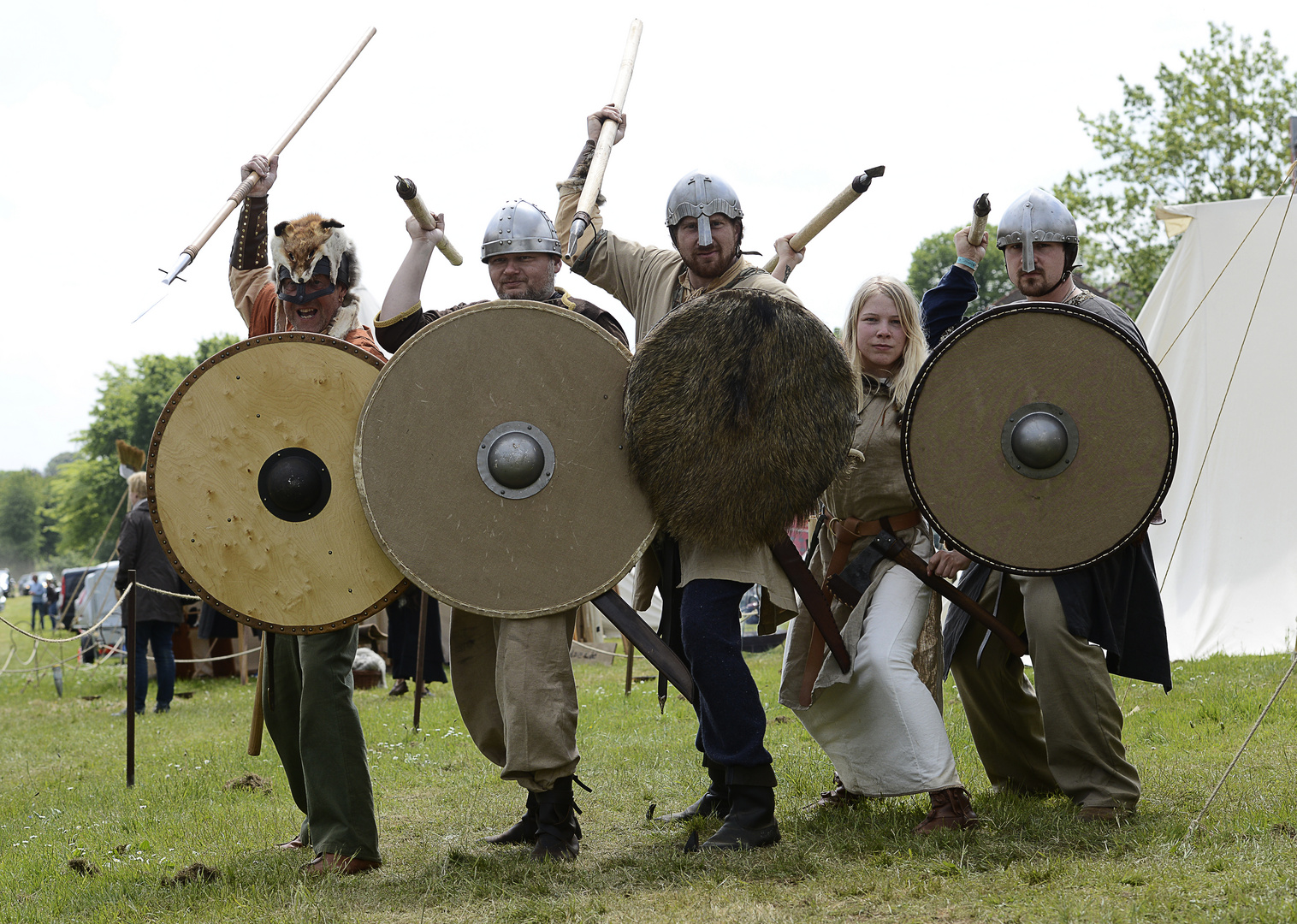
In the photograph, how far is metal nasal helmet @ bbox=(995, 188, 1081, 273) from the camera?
364cm

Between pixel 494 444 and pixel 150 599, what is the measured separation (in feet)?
21.6

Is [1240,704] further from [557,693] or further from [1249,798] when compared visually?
[557,693]

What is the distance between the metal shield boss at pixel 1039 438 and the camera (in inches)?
130

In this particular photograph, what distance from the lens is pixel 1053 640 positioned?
3.32m

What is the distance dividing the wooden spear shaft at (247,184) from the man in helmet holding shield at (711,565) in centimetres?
93

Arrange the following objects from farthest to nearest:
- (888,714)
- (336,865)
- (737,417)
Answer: (888,714), (336,865), (737,417)

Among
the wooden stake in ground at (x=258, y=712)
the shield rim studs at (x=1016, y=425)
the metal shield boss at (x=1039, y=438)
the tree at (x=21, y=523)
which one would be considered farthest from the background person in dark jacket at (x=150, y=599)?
the tree at (x=21, y=523)

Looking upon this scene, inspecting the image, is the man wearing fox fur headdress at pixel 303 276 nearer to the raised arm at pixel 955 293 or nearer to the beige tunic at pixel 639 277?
the beige tunic at pixel 639 277

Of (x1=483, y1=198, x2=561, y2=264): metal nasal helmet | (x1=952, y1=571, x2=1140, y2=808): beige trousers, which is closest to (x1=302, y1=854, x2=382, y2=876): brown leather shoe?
(x1=483, y1=198, x2=561, y2=264): metal nasal helmet

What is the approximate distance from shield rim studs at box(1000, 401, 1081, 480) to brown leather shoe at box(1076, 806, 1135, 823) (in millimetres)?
963

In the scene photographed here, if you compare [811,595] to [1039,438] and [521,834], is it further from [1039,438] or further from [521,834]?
[521,834]

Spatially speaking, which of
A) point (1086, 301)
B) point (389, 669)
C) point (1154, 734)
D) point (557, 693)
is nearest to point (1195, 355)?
point (1154, 734)

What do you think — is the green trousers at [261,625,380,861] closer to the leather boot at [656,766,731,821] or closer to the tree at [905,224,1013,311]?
the leather boot at [656,766,731,821]

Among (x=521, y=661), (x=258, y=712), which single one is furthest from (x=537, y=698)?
(x=258, y=712)
